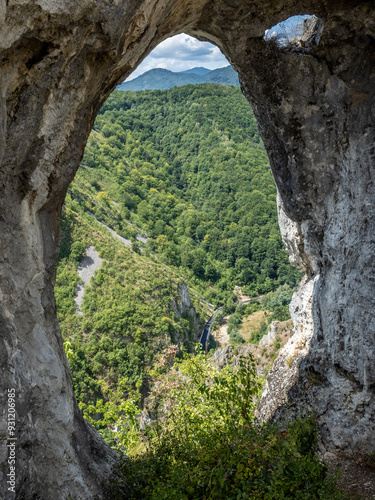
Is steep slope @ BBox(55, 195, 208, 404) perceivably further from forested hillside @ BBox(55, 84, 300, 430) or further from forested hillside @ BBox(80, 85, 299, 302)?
forested hillside @ BBox(80, 85, 299, 302)

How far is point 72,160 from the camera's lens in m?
5.16

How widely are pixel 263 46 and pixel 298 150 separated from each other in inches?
87.9

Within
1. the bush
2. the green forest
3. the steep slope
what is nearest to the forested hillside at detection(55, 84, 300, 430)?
the steep slope

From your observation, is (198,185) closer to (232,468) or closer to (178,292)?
(178,292)

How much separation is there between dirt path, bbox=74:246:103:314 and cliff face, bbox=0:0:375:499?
31.6 metres

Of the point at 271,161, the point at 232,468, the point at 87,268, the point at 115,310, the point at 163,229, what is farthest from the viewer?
the point at 163,229

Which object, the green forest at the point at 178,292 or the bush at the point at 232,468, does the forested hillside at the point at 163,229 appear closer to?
the green forest at the point at 178,292

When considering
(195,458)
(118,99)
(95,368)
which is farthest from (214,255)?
(195,458)

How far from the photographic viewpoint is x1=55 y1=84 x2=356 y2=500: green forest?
17.2 ft

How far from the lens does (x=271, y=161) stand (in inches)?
340

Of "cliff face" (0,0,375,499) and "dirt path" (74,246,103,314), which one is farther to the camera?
"dirt path" (74,246,103,314)

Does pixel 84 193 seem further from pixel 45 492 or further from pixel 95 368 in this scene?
pixel 45 492

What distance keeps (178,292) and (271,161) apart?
3539cm

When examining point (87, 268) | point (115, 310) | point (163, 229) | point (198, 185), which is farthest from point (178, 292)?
point (198, 185)
